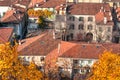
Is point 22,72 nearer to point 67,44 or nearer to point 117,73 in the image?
point 117,73

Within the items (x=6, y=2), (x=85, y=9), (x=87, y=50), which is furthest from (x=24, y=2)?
(x=87, y=50)

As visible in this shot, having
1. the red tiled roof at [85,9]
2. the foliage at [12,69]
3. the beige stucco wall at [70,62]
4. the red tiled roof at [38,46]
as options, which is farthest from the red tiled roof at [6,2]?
the foliage at [12,69]

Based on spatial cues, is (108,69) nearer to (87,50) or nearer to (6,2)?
(87,50)

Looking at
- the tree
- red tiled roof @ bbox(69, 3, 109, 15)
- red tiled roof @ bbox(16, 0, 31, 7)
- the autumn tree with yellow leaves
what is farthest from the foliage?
red tiled roof @ bbox(16, 0, 31, 7)

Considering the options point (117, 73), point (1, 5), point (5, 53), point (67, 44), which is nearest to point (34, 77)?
point (5, 53)

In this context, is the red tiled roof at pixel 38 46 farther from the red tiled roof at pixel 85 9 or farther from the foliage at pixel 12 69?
the foliage at pixel 12 69

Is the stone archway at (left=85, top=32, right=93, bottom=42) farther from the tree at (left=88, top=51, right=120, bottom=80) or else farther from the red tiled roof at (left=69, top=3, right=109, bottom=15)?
the tree at (left=88, top=51, right=120, bottom=80)
